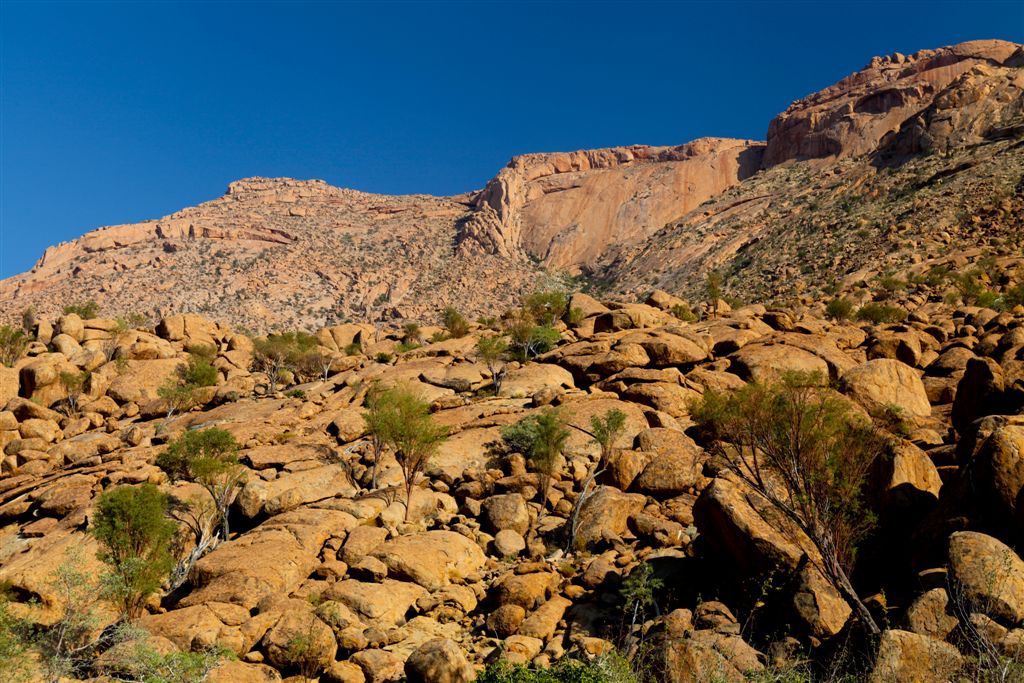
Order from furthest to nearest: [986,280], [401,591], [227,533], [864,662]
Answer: [986,280] → [227,533] → [401,591] → [864,662]

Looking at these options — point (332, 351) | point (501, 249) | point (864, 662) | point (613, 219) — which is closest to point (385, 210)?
point (501, 249)

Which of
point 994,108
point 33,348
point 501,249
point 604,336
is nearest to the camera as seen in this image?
point 604,336

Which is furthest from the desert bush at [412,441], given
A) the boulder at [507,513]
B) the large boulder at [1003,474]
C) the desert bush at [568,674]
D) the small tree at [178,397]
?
the small tree at [178,397]

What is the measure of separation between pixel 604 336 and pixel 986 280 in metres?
21.3

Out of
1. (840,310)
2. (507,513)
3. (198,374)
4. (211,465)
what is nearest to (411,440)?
(507,513)

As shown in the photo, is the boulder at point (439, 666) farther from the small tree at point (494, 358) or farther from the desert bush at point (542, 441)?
the small tree at point (494, 358)

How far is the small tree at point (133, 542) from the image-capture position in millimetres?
11344

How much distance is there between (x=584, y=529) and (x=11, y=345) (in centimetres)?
3566

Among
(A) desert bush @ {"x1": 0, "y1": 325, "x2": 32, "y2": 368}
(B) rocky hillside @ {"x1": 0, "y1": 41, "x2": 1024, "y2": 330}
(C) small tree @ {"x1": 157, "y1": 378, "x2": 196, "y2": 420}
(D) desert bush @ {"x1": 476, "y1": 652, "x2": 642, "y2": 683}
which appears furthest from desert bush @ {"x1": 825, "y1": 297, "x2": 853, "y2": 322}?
(A) desert bush @ {"x1": 0, "y1": 325, "x2": 32, "y2": 368}

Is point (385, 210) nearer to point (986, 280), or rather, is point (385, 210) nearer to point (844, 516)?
point (986, 280)

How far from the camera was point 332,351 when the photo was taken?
4156cm

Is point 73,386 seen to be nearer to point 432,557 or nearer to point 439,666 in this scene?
point 432,557

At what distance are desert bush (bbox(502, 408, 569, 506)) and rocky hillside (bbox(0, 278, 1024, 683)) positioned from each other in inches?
10.1

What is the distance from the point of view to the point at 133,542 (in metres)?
12.7
